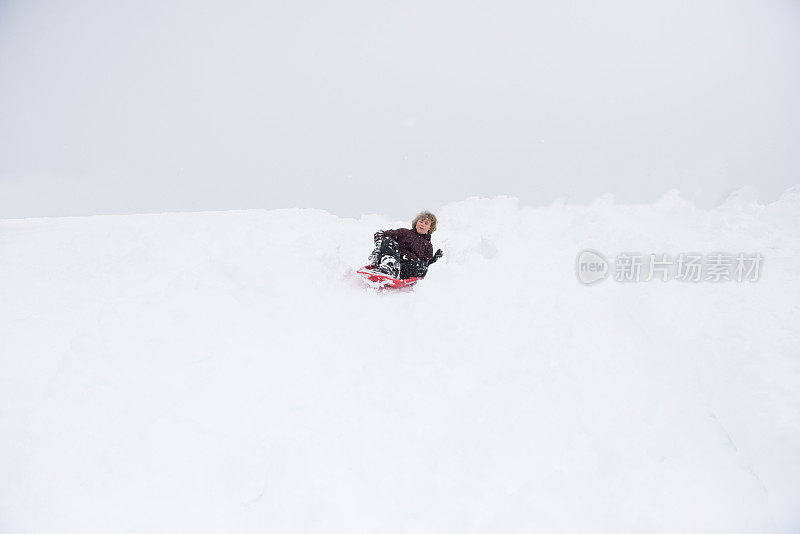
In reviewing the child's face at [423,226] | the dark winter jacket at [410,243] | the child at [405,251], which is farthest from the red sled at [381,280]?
the child's face at [423,226]

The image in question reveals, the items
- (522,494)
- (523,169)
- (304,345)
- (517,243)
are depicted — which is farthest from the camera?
(523,169)

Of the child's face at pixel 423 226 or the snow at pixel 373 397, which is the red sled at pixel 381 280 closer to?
the snow at pixel 373 397

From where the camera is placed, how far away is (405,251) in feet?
16.0

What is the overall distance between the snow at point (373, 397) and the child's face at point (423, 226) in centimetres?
89

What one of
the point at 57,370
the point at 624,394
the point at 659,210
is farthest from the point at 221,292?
the point at 659,210

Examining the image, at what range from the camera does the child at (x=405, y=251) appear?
4727 millimetres

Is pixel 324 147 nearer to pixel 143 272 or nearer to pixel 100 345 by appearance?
pixel 143 272

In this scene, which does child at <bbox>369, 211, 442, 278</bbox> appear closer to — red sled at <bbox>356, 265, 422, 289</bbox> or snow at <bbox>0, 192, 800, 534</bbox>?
red sled at <bbox>356, 265, 422, 289</bbox>

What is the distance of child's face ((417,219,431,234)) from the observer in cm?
502

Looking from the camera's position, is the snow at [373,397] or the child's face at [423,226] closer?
the snow at [373,397]

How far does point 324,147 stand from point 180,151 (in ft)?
25.3

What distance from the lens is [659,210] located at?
7.36m

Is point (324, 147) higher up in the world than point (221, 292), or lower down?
higher up

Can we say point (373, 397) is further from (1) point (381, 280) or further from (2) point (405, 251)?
(2) point (405, 251)
